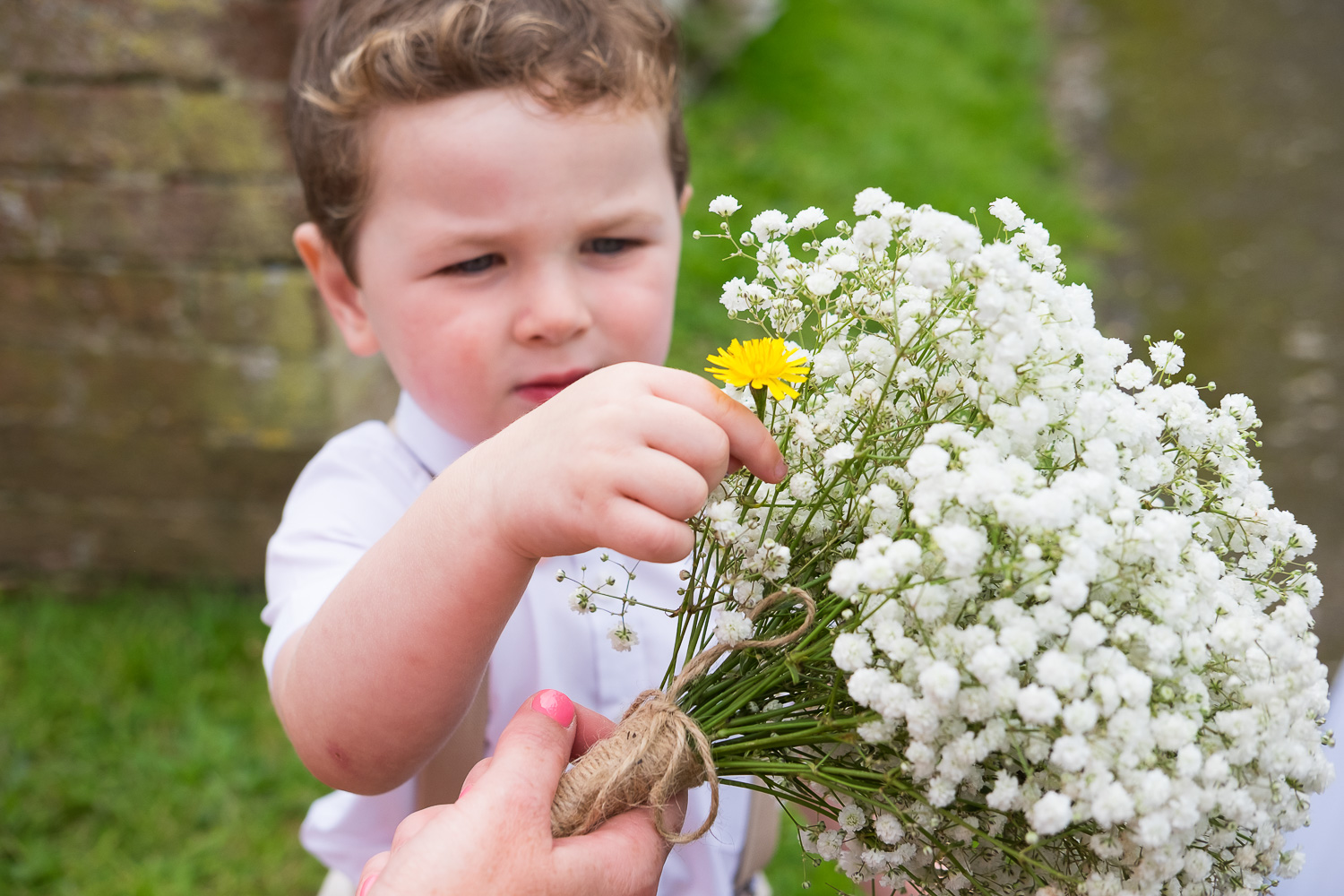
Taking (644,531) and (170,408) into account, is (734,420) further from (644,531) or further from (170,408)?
(170,408)

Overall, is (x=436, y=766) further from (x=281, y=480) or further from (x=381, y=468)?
(x=281, y=480)

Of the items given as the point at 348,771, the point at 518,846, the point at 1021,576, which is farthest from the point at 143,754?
the point at 1021,576

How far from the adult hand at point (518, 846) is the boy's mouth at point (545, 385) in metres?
0.61

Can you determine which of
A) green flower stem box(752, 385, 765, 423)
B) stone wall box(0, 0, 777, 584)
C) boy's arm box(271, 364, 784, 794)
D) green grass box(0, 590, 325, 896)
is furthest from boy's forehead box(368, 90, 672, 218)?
green grass box(0, 590, 325, 896)

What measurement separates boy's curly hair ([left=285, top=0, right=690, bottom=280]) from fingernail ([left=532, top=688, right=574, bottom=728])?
0.85m

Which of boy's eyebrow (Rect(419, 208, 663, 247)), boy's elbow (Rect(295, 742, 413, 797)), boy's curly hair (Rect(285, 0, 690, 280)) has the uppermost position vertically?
boy's curly hair (Rect(285, 0, 690, 280))

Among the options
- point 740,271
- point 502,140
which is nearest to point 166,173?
point 502,140

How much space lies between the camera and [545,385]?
1668mm

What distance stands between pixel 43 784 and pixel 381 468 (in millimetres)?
1810

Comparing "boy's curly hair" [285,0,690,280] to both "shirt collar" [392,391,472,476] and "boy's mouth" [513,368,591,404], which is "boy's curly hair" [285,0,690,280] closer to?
"shirt collar" [392,391,472,476]

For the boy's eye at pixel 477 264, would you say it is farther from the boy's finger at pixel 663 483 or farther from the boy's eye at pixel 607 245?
the boy's finger at pixel 663 483

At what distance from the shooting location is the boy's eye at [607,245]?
5.44 feet

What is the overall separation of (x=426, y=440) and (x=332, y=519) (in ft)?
0.71

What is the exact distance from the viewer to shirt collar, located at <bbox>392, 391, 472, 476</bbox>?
6.07ft
